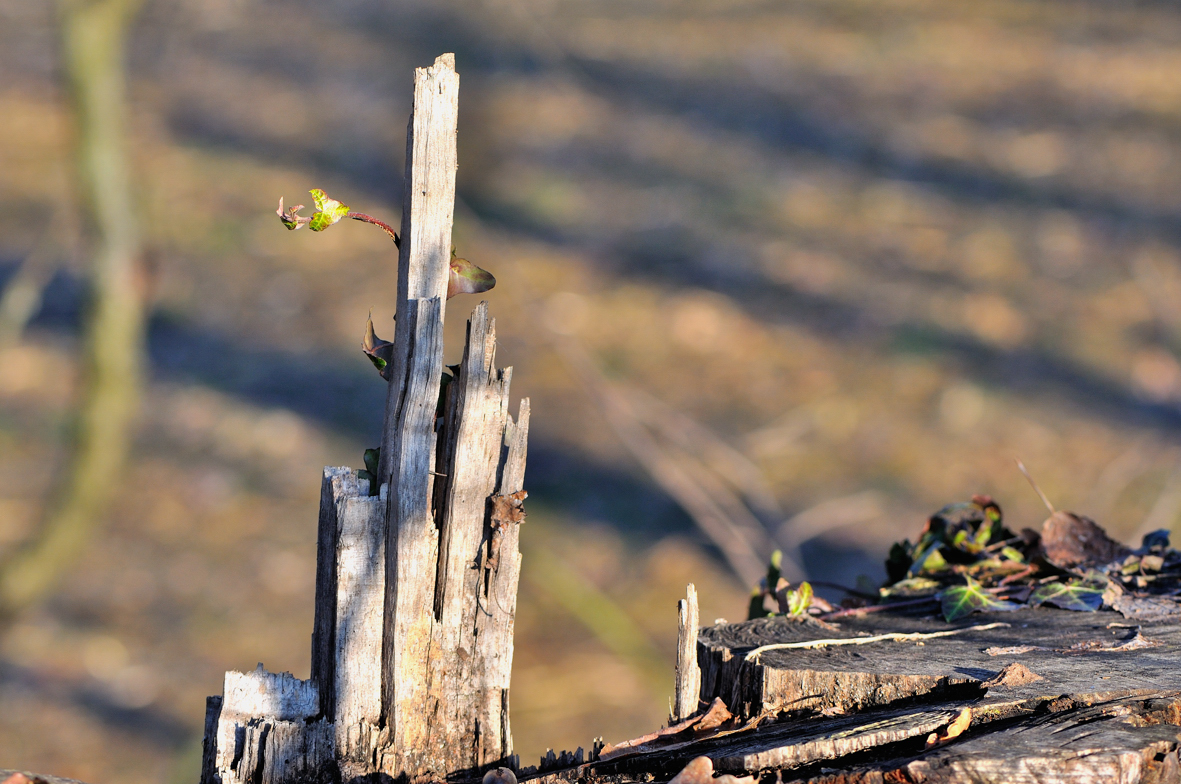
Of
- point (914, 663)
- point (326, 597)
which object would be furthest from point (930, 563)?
point (326, 597)

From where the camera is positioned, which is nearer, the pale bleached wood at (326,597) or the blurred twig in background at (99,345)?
the pale bleached wood at (326,597)

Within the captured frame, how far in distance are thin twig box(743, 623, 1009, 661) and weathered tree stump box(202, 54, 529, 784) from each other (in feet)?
1.53

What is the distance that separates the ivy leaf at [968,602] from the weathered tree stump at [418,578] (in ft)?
3.08

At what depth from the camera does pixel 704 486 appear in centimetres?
557

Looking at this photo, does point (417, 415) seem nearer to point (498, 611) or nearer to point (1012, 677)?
point (498, 611)

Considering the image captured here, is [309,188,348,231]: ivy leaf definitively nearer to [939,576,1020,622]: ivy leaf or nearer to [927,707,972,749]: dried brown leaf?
[927,707,972,749]: dried brown leaf

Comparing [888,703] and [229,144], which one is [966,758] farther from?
[229,144]

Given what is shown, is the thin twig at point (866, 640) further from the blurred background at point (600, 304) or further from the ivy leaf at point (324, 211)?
the blurred background at point (600, 304)

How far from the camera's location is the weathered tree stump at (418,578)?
1281 mm

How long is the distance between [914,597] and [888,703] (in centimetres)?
63

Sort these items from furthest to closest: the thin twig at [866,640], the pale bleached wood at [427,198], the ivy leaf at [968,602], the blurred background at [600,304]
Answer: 1. the blurred background at [600,304]
2. the ivy leaf at [968,602]
3. the thin twig at [866,640]
4. the pale bleached wood at [427,198]

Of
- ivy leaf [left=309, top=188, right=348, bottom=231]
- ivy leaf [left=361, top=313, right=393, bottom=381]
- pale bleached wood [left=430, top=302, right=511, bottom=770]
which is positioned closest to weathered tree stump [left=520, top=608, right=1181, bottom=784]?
pale bleached wood [left=430, top=302, right=511, bottom=770]

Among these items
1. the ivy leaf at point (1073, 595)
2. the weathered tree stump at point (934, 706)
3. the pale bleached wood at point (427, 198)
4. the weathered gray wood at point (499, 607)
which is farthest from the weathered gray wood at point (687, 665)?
the ivy leaf at point (1073, 595)

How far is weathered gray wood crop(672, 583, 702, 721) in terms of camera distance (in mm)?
1465
